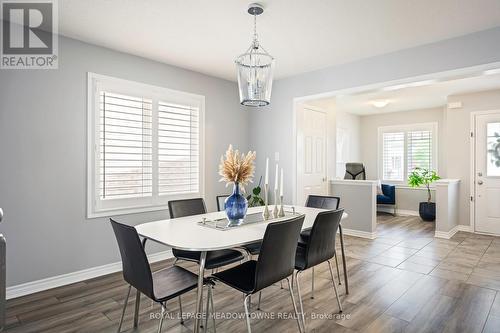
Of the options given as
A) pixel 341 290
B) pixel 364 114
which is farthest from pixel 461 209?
pixel 341 290

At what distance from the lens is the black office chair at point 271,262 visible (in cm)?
184

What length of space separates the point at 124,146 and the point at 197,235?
2026mm

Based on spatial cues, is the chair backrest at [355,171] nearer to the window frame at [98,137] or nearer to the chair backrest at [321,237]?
the window frame at [98,137]

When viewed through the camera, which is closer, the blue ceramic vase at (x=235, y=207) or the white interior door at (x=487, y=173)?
the blue ceramic vase at (x=235, y=207)

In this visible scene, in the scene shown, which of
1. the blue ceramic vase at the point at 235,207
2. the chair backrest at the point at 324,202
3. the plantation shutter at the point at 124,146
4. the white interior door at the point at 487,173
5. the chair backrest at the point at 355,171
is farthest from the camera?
the chair backrest at the point at 355,171

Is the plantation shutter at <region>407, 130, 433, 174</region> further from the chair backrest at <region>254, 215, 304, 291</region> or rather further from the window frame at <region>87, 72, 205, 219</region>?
the chair backrest at <region>254, 215, 304, 291</region>

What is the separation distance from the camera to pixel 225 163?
2438mm

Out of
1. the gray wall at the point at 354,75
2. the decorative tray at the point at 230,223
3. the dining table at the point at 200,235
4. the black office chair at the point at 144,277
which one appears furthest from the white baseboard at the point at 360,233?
the black office chair at the point at 144,277

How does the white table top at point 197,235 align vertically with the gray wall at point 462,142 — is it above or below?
below

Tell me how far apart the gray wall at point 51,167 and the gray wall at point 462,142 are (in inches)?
218

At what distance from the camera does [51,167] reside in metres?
3.08

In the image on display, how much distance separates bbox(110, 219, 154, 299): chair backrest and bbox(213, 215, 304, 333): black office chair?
1.56 ft

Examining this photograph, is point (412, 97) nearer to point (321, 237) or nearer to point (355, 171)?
point (355, 171)

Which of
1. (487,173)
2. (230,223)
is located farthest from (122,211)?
(487,173)
